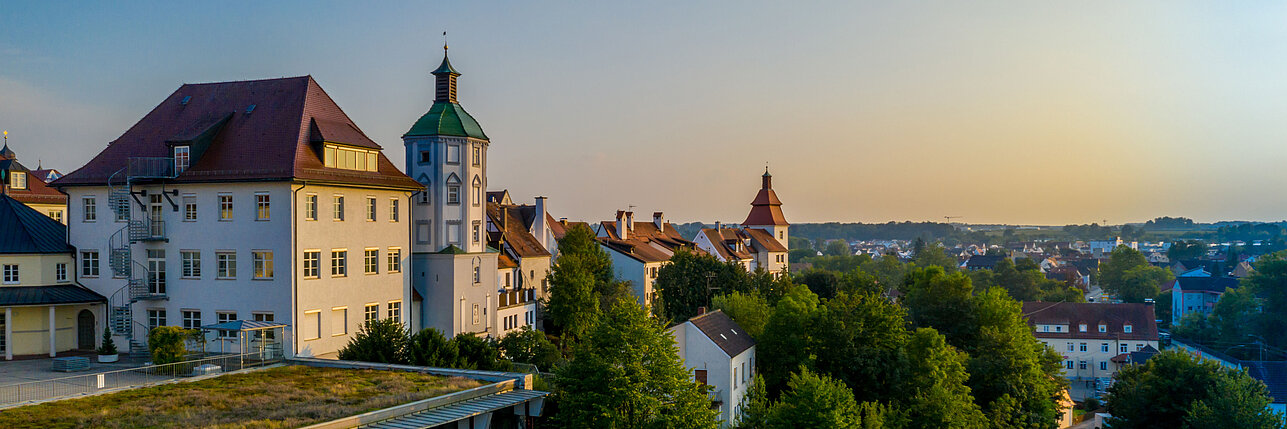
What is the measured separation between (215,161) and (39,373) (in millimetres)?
10916

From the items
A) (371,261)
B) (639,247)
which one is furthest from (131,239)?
(639,247)

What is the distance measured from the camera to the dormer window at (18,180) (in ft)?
213

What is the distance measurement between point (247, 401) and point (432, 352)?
29.9 feet

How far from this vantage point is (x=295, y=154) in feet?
128

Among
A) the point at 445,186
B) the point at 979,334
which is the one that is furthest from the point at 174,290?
the point at 979,334

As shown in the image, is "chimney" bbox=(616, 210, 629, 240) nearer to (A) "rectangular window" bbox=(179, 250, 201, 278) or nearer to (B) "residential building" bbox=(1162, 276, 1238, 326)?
(A) "rectangular window" bbox=(179, 250, 201, 278)

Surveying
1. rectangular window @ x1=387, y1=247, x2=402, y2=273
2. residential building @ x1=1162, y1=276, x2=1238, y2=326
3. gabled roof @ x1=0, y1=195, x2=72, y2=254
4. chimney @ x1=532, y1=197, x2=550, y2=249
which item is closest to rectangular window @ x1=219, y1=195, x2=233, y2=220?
rectangular window @ x1=387, y1=247, x2=402, y2=273

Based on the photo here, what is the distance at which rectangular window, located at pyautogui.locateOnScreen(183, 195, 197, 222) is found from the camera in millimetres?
39656

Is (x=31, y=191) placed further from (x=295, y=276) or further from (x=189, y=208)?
(x=295, y=276)

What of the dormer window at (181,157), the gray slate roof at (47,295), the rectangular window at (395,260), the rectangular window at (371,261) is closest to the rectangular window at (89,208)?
the gray slate roof at (47,295)

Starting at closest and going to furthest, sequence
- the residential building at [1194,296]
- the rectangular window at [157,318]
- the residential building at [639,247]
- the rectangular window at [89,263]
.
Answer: the rectangular window at [157,318], the rectangular window at [89,263], the residential building at [639,247], the residential building at [1194,296]

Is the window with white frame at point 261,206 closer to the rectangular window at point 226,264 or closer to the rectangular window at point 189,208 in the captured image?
the rectangular window at point 226,264

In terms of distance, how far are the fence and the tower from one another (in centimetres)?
9072

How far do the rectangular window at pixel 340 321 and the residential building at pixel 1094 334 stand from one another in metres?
75.6
